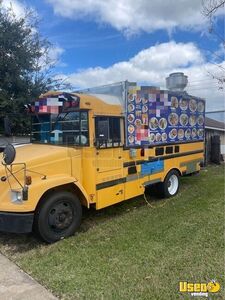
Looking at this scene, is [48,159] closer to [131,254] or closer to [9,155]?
[9,155]

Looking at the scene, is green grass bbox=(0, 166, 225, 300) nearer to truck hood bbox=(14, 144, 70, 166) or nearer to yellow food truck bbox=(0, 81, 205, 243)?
yellow food truck bbox=(0, 81, 205, 243)

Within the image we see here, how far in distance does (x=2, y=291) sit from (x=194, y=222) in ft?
11.9

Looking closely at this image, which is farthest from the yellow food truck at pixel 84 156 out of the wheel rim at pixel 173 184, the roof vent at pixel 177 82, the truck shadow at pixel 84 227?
the roof vent at pixel 177 82

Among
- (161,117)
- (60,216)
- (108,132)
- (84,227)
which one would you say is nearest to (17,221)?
(60,216)

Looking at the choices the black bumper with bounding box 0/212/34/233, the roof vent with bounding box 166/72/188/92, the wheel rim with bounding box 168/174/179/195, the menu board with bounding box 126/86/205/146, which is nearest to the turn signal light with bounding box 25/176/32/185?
the black bumper with bounding box 0/212/34/233

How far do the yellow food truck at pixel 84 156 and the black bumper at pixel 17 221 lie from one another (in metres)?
0.01

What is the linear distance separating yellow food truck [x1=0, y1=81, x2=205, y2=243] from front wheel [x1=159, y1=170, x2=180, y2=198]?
29 mm

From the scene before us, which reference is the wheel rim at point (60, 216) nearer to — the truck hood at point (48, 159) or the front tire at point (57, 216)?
the front tire at point (57, 216)

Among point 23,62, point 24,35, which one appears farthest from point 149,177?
point 24,35

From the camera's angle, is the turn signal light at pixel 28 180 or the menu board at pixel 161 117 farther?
the menu board at pixel 161 117

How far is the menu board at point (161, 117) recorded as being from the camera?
6.54 m

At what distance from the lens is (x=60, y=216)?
5172 millimetres

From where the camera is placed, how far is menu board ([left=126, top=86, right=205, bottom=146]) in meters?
6.54

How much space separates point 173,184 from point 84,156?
346 centimetres
